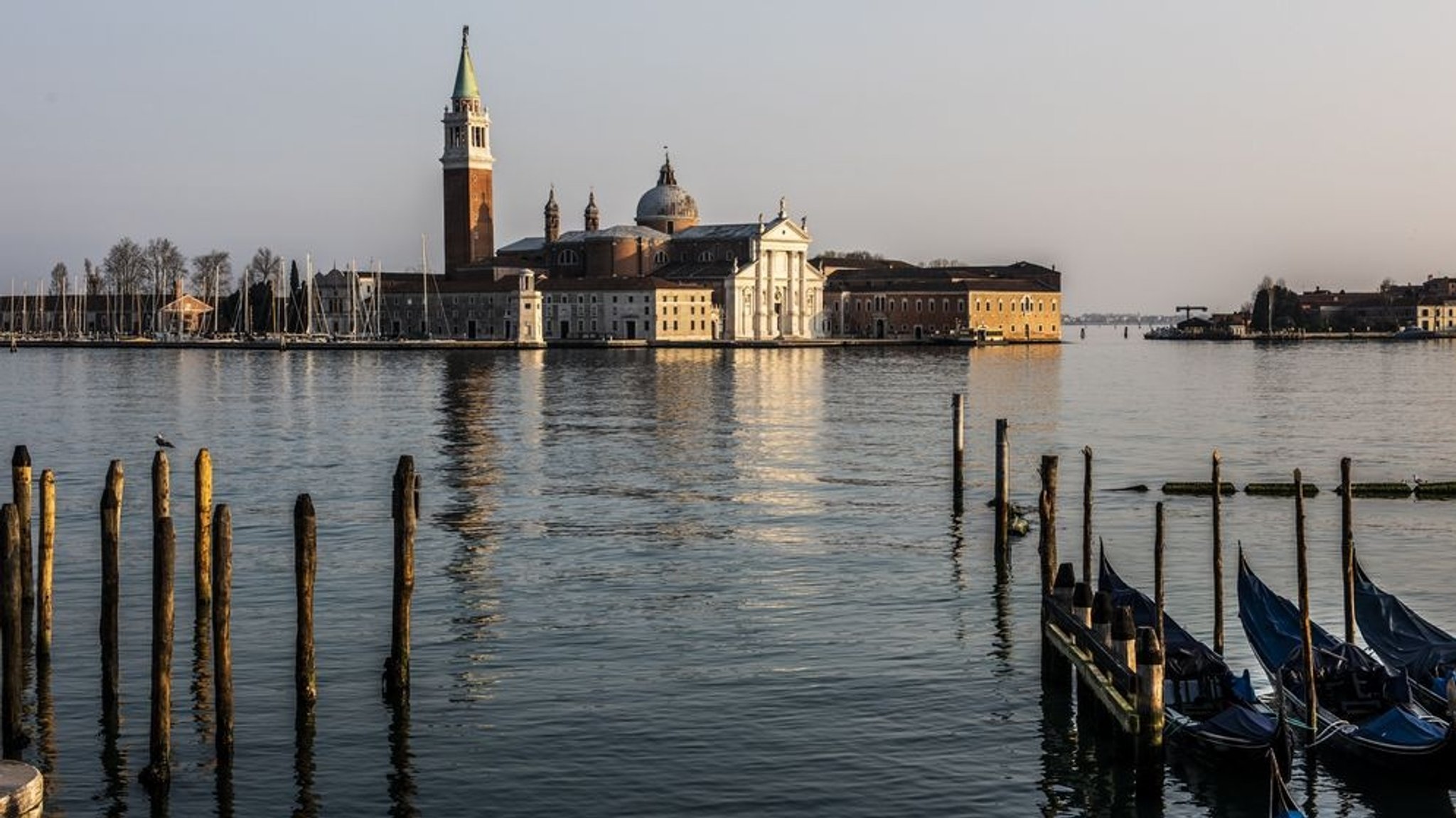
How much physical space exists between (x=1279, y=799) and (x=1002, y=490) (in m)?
10.2

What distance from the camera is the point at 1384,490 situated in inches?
1080

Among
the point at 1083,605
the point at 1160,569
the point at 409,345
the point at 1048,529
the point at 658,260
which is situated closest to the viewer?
the point at 1083,605

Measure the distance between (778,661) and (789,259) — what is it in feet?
355

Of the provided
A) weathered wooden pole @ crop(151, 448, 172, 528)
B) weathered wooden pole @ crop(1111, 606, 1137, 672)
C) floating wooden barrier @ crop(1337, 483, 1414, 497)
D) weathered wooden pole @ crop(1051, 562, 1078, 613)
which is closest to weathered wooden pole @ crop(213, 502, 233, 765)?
weathered wooden pole @ crop(151, 448, 172, 528)

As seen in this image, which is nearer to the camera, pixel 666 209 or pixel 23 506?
pixel 23 506

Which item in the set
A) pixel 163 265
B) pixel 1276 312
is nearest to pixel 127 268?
pixel 163 265

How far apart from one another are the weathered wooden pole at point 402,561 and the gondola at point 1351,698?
21.3 feet

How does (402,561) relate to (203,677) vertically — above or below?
above

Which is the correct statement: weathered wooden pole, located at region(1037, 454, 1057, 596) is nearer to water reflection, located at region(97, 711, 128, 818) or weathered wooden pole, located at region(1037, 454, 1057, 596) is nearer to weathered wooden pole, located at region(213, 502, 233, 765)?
weathered wooden pole, located at region(213, 502, 233, 765)

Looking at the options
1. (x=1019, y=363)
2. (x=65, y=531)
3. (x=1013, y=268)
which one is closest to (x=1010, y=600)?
(x=65, y=531)

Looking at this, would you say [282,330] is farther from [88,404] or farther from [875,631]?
[875,631]

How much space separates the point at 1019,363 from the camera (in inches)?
3666

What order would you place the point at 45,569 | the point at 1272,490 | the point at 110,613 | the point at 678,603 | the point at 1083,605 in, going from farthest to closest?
the point at 1272,490, the point at 678,603, the point at 45,569, the point at 1083,605, the point at 110,613

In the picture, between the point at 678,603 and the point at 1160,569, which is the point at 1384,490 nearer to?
the point at 678,603
